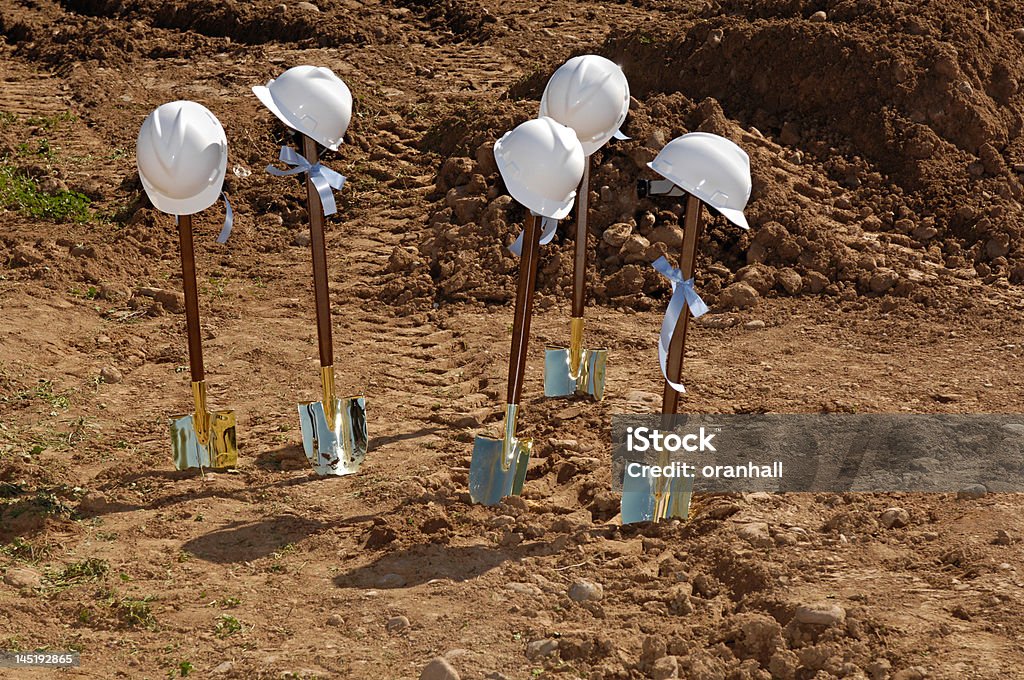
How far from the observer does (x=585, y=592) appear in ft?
14.8

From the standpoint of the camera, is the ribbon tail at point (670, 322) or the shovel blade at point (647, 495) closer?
the ribbon tail at point (670, 322)

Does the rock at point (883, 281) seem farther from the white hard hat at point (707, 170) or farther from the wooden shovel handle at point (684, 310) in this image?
the white hard hat at point (707, 170)

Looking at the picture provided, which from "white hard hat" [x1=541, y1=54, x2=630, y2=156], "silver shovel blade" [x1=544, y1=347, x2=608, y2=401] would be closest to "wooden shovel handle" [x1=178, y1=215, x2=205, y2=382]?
"white hard hat" [x1=541, y1=54, x2=630, y2=156]

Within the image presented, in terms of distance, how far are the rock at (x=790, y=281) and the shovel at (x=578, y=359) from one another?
1.77 m

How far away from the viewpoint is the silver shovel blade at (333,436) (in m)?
5.71

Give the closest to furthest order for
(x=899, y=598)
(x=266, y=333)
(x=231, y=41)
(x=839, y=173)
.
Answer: (x=899, y=598)
(x=266, y=333)
(x=839, y=173)
(x=231, y=41)

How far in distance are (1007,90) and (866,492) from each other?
502 centimetres

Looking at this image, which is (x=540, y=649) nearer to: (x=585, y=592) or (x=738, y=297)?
(x=585, y=592)

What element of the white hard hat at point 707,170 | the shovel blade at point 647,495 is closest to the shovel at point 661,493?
the shovel blade at point 647,495

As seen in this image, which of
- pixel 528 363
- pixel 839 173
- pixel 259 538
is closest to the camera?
pixel 259 538

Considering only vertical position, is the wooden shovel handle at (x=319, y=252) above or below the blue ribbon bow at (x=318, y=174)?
below

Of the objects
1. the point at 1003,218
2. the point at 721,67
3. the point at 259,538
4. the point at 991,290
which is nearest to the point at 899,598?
the point at 259,538

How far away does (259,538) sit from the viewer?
201 inches

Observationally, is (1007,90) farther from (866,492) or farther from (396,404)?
(396,404)
